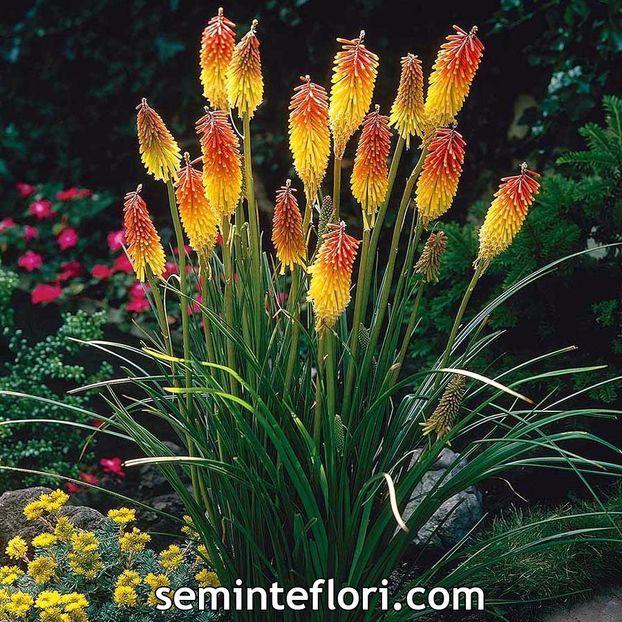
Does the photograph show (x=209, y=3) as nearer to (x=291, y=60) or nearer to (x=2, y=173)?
(x=291, y=60)

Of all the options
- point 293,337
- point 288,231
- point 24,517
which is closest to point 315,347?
point 293,337

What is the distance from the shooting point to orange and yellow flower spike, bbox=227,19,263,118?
7.39 ft

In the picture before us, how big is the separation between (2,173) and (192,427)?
13.8 feet

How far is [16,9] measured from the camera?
632 centimetres

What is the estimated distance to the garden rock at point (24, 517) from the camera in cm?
323

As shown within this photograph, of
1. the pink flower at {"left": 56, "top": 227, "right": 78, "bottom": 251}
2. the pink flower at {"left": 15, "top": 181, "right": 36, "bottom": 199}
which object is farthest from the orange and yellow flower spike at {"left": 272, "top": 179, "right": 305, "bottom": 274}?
the pink flower at {"left": 15, "top": 181, "right": 36, "bottom": 199}

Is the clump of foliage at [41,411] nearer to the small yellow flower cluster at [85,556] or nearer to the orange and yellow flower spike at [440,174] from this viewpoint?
the small yellow flower cluster at [85,556]

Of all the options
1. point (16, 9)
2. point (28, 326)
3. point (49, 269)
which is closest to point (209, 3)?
point (16, 9)

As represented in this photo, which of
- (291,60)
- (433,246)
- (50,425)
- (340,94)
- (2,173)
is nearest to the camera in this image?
(340,94)

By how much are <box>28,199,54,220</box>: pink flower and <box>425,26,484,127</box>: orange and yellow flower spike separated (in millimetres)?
4034

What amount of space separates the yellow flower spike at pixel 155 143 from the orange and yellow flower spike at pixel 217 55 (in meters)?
0.15

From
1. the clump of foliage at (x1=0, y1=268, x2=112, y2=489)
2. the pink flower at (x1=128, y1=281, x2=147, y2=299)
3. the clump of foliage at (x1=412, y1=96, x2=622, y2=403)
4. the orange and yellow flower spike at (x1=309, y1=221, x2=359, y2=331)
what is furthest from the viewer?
the pink flower at (x1=128, y1=281, x2=147, y2=299)

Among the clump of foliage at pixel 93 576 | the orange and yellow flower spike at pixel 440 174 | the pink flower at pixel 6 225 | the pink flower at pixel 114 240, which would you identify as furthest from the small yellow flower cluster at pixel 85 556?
the pink flower at pixel 6 225

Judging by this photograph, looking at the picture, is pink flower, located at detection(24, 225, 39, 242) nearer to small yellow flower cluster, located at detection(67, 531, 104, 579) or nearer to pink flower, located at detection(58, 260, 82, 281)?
pink flower, located at detection(58, 260, 82, 281)
